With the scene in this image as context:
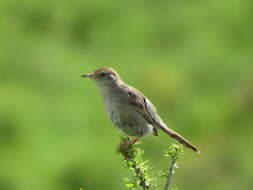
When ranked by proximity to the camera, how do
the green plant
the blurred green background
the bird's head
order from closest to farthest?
the green plant → the bird's head → the blurred green background

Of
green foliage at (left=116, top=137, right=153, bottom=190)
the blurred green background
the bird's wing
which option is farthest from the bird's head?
the blurred green background

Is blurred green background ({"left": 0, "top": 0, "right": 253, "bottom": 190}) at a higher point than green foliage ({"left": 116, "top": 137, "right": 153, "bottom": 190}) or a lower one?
lower

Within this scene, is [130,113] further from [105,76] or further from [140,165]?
[140,165]

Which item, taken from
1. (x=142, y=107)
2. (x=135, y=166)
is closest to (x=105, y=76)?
(x=142, y=107)

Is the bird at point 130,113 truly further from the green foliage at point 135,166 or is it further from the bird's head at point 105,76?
the green foliage at point 135,166

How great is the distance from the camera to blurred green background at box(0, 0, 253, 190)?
11.1 metres

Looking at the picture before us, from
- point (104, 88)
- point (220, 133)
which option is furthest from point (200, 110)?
→ point (104, 88)

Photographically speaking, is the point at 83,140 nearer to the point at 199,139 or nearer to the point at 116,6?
the point at 199,139

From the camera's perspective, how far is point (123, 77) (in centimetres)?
1265

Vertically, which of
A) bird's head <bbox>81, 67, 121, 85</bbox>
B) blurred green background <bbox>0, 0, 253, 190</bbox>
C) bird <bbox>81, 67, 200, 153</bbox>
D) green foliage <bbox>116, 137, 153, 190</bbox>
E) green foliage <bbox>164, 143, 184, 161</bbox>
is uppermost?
green foliage <bbox>164, 143, 184, 161</bbox>

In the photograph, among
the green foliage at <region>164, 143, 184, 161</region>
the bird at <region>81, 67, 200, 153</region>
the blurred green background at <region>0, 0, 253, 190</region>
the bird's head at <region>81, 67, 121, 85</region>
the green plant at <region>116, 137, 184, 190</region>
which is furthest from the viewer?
the blurred green background at <region>0, 0, 253, 190</region>

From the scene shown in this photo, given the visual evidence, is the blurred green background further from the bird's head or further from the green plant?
the green plant

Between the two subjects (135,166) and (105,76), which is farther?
(105,76)

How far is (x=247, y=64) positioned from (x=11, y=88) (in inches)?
155
